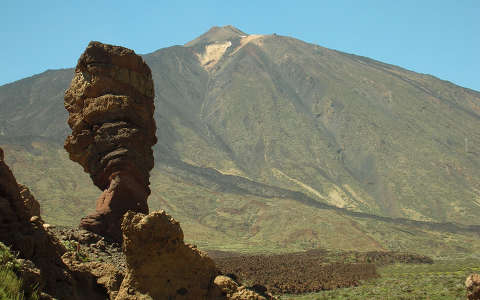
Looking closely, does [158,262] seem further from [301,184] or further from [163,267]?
[301,184]

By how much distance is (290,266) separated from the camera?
147ft

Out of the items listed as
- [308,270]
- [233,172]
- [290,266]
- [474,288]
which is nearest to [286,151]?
[233,172]

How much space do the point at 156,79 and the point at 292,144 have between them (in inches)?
2282

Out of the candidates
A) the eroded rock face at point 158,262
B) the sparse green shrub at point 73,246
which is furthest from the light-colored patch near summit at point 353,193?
the eroded rock face at point 158,262

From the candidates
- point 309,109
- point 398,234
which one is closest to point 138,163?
point 398,234

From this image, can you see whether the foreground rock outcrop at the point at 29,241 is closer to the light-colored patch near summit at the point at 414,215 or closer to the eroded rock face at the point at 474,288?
the eroded rock face at the point at 474,288

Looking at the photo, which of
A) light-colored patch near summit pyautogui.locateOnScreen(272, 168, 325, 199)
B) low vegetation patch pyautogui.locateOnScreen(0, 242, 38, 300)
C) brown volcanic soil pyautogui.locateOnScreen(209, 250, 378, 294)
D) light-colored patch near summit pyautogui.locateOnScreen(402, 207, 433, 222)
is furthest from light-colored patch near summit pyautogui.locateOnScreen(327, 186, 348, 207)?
low vegetation patch pyautogui.locateOnScreen(0, 242, 38, 300)

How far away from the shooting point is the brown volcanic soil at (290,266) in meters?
16.5

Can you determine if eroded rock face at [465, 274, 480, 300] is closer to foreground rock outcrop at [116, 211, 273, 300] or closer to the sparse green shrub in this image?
foreground rock outcrop at [116, 211, 273, 300]

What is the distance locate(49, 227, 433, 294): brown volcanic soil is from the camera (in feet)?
54.1

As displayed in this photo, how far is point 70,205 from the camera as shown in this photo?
72562 mm

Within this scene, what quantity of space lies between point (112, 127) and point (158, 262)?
985 centimetres

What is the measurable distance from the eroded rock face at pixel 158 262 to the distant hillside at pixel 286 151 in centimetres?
5674

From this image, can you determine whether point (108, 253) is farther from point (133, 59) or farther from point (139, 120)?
point (133, 59)
